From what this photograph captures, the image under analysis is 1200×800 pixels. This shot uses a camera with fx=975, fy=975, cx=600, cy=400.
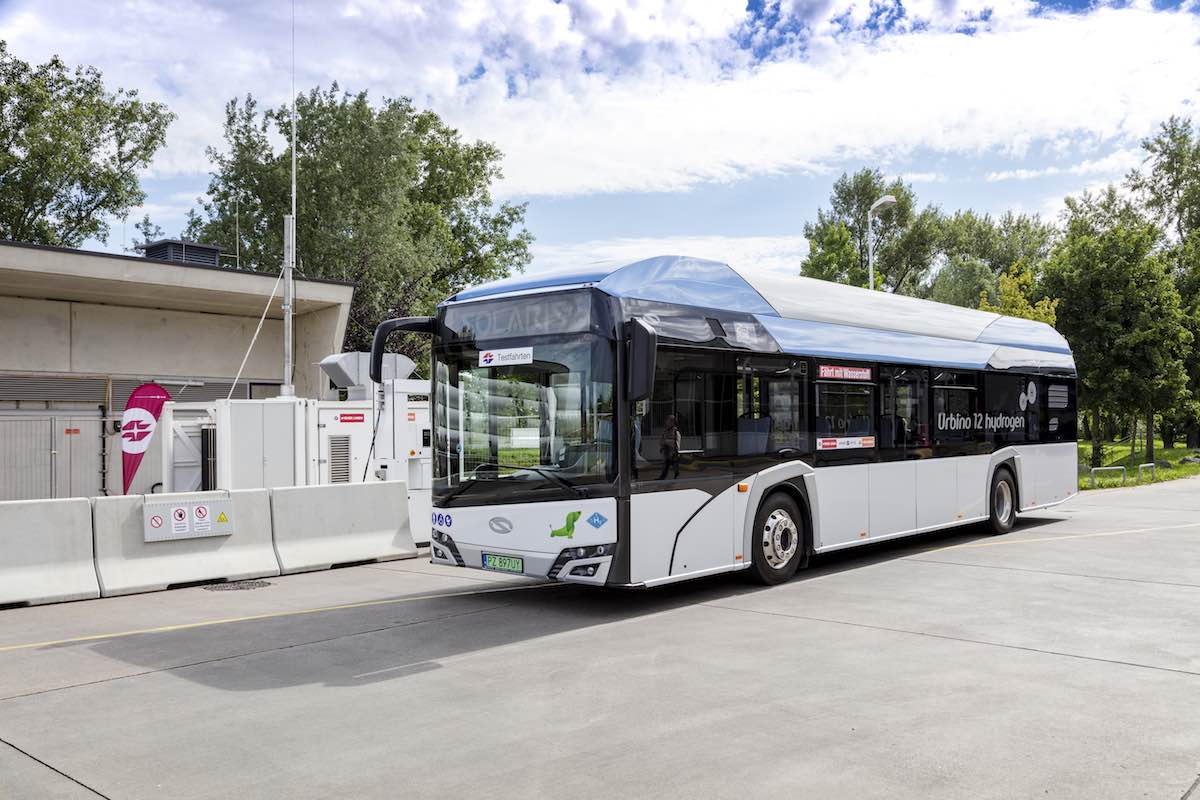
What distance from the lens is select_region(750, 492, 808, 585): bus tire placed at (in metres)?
10.1

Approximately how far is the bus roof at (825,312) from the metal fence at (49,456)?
13.5m

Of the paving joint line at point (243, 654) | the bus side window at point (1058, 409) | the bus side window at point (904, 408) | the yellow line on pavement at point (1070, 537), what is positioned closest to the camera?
the paving joint line at point (243, 654)

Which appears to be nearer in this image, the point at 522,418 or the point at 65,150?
the point at 522,418

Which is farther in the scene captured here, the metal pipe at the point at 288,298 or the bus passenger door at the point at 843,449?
the metal pipe at the point at 288,298

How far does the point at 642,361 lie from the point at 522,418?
1393mm

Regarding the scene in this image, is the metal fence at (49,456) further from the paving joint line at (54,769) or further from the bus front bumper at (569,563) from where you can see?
the paving joint line at (54,769)

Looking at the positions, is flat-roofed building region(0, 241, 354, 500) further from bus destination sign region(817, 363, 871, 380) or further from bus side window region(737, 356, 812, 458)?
bus destination sign region(817, 363, 871, 380)

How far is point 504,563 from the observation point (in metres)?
8.91

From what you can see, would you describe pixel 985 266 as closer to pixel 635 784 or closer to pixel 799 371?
pixel 799 371

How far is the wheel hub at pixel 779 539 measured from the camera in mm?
10234

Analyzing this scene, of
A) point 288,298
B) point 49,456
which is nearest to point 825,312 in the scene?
point 288,298

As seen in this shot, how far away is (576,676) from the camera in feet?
22.2

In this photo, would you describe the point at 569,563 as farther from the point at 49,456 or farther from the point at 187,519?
the point at 49,456

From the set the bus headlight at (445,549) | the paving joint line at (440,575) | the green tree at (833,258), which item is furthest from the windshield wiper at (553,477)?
the green tree at (833,258)
